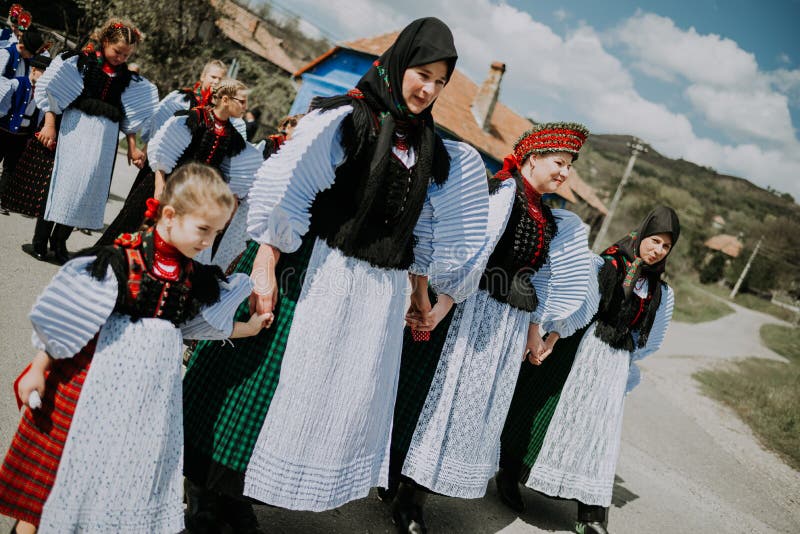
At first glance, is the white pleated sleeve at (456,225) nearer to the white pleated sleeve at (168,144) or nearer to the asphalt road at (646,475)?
the asphalt road at (646,475)

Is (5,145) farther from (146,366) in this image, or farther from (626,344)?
(626,344)

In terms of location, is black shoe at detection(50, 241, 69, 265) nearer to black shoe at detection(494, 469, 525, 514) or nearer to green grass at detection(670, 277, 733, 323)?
black shoe at detection(494, 469, 525, 514)

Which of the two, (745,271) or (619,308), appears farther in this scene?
(745,271)

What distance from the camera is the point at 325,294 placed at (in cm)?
222

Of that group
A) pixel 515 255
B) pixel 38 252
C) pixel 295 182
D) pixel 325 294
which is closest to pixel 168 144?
pixel 295 182

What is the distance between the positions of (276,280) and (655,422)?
7.26 meters

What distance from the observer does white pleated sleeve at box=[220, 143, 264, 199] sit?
406cm

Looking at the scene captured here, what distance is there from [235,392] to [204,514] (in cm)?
57

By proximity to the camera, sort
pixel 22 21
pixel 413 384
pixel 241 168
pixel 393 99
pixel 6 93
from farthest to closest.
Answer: pixel 22 21 < pixel 6 93 < pixel 241 168 < pixel 413 384 < pixel 393 99

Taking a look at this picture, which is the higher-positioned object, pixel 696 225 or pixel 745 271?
pixel 696 225

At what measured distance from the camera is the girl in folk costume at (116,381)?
1778 mm

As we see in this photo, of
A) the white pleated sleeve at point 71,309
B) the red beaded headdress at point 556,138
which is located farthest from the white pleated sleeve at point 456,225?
the white pleated sleeve at point 71,309

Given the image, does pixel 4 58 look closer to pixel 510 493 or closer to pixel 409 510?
pixel 409 510

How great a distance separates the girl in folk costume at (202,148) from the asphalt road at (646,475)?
105 cm
